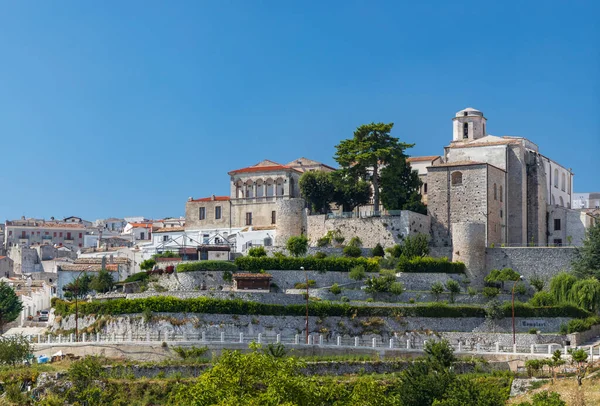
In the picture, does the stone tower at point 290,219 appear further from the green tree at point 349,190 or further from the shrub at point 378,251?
the shrub at point 378,251

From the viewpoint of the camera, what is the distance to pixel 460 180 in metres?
60.0

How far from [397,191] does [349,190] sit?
123 inches

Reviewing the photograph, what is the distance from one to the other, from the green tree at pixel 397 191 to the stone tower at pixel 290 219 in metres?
4.92

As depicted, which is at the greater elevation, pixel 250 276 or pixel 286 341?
pixel 250 276

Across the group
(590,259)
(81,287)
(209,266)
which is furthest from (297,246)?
(590,259)

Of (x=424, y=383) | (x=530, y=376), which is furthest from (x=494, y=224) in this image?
(x=424, y=383)

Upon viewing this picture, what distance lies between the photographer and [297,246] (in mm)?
57938

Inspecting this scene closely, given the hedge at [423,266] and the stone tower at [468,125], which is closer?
the hedge at [423,266]

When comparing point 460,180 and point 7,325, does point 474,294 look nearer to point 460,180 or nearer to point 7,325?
point 460,180

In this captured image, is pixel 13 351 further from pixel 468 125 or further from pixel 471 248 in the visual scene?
pixel 468 125

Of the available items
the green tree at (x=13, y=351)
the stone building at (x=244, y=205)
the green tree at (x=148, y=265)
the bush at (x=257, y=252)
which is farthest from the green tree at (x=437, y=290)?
the green tree at (x=13, y=351)

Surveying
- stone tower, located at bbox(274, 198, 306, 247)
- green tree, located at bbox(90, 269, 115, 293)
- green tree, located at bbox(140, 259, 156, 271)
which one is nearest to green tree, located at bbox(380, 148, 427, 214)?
stone tower, located at bbox(274, 198, 306, 247)

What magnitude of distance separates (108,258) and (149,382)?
2795 centimetres

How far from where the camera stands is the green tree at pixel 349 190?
61188 millimetres
